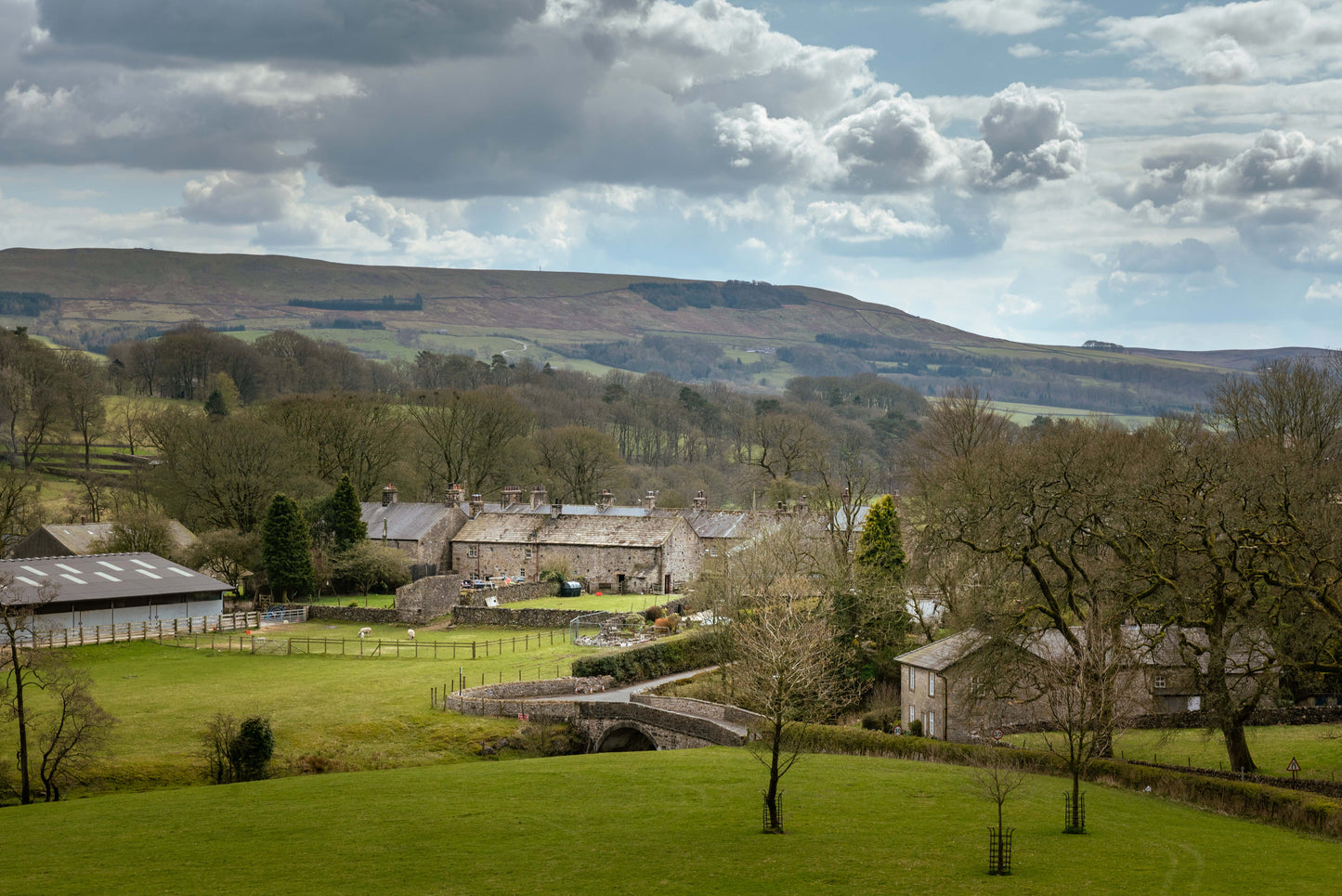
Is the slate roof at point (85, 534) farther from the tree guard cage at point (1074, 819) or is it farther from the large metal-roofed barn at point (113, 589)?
the tree guard cage at point (1074, 819)

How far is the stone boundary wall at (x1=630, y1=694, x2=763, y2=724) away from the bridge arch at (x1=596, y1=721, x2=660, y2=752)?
3.97 feet

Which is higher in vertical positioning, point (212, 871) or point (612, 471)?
point (612, 471)

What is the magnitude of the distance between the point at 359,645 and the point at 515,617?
9189 millimetres

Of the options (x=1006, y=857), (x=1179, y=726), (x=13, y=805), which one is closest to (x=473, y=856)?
(x=1006, y=857)

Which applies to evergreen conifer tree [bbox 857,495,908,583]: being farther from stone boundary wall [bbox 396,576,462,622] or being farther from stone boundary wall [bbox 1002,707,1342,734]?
stone boundary wall [bbox 396,576,462,622]

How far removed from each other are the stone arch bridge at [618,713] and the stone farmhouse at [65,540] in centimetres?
3253

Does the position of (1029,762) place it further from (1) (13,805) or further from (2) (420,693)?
(1) (13,805)

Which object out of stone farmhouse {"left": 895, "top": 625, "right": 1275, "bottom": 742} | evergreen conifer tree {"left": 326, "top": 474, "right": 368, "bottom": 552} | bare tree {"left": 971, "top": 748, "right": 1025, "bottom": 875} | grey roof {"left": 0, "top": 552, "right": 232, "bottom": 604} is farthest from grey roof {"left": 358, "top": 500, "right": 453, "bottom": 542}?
bare tree {"left": 971, "top": 748, "right": 1025, "bottom": 875}

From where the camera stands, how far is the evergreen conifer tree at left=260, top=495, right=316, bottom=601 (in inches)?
2522

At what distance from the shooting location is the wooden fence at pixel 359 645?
5184cm

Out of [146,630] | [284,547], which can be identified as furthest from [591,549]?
[146,630]

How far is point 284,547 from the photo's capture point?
2527 inches

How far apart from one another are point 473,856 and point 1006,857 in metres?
11.0

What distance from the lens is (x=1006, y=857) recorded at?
858 inches
